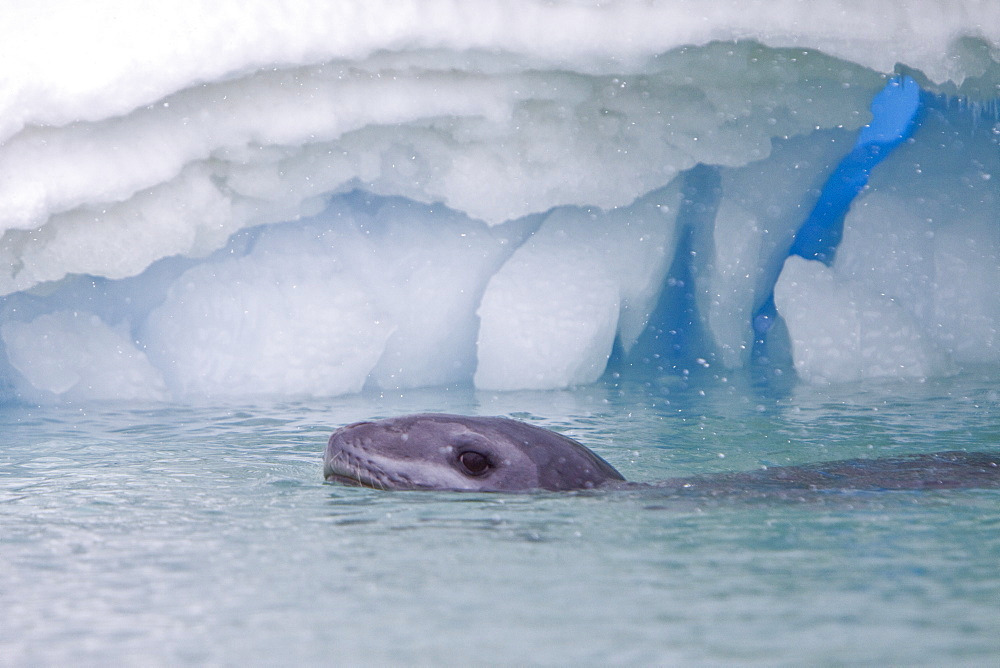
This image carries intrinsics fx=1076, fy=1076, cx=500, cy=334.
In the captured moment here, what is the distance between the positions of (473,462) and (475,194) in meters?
3.30

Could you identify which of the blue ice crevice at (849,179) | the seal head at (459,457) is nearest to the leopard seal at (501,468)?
the seal head at (459,457)

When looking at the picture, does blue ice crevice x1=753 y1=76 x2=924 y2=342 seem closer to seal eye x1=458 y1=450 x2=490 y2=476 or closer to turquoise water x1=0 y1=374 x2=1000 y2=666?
turquoise water x1=0 y1=374 x2=1000 y2=666

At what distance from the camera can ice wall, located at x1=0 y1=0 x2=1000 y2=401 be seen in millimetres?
5094

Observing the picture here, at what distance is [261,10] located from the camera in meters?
5.06

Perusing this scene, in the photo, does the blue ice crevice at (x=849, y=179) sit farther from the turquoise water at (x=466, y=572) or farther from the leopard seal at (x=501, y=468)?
the leopard seal at (x=501, y=468)

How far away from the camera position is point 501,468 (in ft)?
10.4

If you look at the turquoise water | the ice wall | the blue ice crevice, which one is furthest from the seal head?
the blue ice crevice

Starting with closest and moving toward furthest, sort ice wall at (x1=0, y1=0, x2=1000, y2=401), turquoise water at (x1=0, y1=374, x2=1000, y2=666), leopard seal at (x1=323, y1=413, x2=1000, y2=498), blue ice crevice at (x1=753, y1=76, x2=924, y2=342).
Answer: turquoise water at (x1=0, y1=374, x2=1000, y2=666), leopard seal at (x1=323, y1=413, x2=1000, y2=498), ice wall at (x1=0, y1=0, x2=1000, y2=401), blue ice crevice at (x1=753, y1=76, x2=924, y2=342)

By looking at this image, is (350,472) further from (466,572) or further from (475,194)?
(475,194)

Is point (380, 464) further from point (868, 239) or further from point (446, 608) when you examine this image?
point (868, 239)

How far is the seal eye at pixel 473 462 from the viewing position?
10.5 feet

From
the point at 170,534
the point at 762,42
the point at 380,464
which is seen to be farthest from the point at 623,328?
the point at 170,534

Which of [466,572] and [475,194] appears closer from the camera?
[466,572]

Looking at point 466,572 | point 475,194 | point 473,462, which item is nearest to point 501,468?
point 473,462
